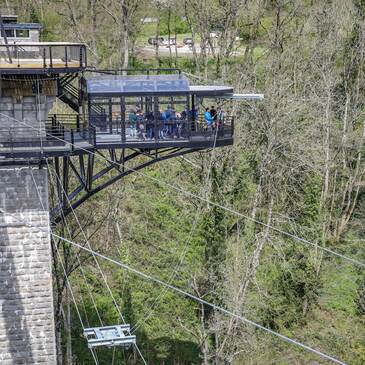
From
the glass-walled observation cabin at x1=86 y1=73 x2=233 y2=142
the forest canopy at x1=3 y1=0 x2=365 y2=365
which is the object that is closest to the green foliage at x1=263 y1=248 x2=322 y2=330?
the forest canopy at x1=3 y1=0 x2=365 y2=365

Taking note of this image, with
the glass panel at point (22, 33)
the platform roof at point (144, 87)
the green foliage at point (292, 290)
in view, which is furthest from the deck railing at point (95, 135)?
the green foliage at point (292, 290)

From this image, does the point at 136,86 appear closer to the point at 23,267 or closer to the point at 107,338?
the point at 23,267

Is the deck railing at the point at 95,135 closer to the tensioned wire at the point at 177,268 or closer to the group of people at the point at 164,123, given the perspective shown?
the group of people at the point at 164,123

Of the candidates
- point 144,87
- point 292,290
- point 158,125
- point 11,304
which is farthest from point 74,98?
point 292,290

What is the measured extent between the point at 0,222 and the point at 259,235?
14.8 metres

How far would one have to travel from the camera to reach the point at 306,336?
3288cm

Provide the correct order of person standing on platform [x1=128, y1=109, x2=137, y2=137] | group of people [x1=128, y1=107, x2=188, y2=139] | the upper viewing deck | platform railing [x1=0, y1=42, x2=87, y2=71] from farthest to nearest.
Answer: group of people [x1=128, y1=107, x2=188, y2=139], person standing on platform [x1=128, y1=109, x2=137, y2=137], platform railing [x1=0, y1=42, x2=87, y2=71], the upper viewing deck

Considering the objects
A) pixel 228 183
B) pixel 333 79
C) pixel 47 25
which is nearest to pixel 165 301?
pixel 228 183

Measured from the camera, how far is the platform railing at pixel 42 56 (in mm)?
20031

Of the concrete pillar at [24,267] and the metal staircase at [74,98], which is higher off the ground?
the metal staircase at [74,98]

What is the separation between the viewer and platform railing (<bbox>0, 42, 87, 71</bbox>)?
20.0 metres

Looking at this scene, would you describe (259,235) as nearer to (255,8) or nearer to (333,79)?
(333,79)

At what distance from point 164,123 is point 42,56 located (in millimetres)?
4089

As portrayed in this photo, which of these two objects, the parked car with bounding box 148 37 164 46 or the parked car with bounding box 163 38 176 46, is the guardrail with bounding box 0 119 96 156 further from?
the parked car with bounding box 163 38 176 46
